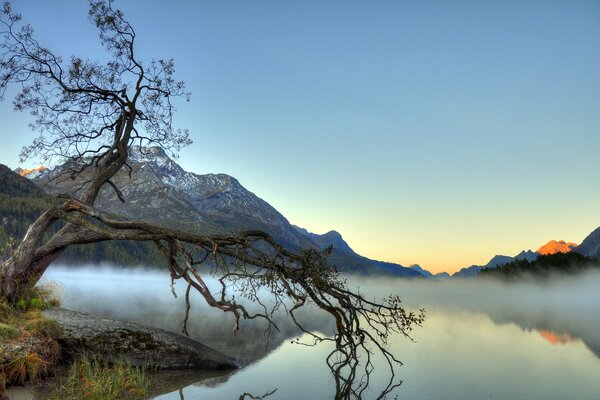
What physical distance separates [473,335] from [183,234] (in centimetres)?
2781

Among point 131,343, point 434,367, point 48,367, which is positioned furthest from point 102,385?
point 434,367

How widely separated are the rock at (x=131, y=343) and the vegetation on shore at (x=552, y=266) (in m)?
171

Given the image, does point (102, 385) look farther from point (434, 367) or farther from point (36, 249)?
point (434, 367)

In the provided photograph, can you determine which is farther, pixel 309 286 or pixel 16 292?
pixel 16 292

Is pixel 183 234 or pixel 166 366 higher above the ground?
pixel 183 234

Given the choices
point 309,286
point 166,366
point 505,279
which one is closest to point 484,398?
point 309,286

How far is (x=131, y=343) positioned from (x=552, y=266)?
178625mm

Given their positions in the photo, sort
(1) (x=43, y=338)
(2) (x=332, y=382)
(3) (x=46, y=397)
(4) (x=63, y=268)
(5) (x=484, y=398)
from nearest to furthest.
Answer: (3) (x=46, y=397), (1) (x=43, y=338), (5) (x=484, y=398), (2) (x=332, y=382), (4) (x=63, y=268)

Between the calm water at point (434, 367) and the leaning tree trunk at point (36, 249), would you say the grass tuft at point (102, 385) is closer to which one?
the calm water at point (434, 367)

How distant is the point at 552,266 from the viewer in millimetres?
165625

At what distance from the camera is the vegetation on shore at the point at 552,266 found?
15925cm

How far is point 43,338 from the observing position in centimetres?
1395

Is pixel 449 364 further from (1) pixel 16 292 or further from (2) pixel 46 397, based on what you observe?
(1) pixel 16 292


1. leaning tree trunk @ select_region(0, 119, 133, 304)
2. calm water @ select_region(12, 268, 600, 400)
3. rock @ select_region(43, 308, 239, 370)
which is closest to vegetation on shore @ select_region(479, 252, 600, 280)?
calm water @ select_region(12, 268, 600, 400)
